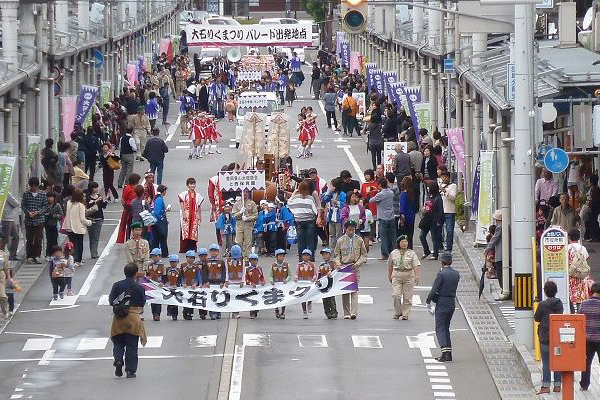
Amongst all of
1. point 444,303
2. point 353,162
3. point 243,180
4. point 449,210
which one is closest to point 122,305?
point 444,303

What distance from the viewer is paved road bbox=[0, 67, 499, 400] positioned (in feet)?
73.2

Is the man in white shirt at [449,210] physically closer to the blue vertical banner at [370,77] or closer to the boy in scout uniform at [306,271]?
the boy in scout uniform at [306,271]

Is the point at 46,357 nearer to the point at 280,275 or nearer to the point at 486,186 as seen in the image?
the point at 280,275

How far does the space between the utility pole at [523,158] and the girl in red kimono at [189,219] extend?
963 cm

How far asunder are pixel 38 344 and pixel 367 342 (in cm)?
452

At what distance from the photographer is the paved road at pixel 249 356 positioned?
22312 millimetres

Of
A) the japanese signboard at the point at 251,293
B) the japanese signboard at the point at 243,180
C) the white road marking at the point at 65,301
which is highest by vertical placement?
the japanese signboard at the point at 243,180

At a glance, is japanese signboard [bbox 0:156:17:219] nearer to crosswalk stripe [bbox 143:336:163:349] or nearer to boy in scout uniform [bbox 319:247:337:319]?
crosswalk stripe [bbox 143:336:163:349]

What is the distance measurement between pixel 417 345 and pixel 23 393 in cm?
578

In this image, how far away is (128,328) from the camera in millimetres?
22812

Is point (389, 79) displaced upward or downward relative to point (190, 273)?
upward

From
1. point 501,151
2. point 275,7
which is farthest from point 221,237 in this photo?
point 275,7

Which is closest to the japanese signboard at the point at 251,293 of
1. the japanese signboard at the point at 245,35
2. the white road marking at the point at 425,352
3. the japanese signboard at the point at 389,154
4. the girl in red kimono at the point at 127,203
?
the white road marking at the point at 425,352

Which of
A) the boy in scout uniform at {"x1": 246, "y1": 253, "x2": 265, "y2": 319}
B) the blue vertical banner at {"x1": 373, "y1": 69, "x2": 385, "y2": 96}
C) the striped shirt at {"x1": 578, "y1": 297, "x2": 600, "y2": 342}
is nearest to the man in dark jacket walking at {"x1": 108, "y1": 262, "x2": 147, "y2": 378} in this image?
the boy in scout uniform at {"x1": 246, "y1": 253, "x2": 265, "y2": 319}
